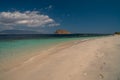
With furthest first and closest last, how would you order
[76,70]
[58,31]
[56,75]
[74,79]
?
1. [58,31]
2. [76,70]
3. [56,75]
4. [74,79]

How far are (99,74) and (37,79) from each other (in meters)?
2.31

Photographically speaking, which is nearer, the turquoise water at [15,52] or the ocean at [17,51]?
the ocean at [17,51]

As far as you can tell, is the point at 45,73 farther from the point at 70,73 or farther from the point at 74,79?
the point at 74,79

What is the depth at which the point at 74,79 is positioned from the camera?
5176 mm

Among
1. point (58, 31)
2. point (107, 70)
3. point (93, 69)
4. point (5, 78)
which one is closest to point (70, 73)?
point (93, 69)

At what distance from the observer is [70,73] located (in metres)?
5.84

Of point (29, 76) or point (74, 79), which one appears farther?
point (29, 76)

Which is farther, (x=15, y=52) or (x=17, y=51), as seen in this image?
(x=17, y=51)

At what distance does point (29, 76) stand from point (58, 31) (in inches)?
6615

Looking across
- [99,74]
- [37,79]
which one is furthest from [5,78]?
[99,74]

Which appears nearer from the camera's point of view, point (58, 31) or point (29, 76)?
point (29, 76)

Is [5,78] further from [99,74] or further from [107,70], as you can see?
[107,70]

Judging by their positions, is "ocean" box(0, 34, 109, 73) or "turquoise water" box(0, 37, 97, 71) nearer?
"ocean" box(0, 34, 109, 73)

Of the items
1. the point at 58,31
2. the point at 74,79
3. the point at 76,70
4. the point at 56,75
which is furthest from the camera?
the point at 58,31
